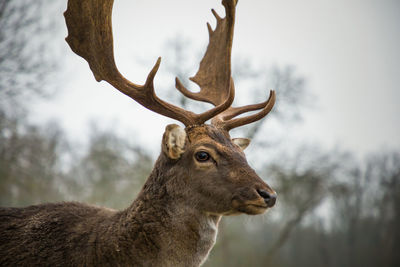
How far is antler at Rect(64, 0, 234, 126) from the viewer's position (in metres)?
3.92

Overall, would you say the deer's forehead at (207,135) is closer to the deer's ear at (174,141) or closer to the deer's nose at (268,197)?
the deer's ear at (174,141)

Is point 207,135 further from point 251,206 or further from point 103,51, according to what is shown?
point 103,51

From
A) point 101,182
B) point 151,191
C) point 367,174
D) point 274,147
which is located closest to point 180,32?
point 274,147

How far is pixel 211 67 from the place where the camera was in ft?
18.1

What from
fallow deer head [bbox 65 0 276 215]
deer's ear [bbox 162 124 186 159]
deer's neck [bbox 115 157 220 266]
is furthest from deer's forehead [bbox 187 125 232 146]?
deer's neck [bbox 115 157 220 266]

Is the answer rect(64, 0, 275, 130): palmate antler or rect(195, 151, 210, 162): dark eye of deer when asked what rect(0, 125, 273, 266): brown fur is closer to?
rect(195, 151, 210, 162): dark eye of deer

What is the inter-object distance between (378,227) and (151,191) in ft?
87.5

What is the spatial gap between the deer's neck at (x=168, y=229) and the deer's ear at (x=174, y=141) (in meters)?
0.32

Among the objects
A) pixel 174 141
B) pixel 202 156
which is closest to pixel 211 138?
pixel 202 156

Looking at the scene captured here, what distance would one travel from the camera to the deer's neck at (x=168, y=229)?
10.6 feet

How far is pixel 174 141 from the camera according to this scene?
11.8ft

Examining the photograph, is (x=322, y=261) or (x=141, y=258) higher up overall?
(x=141, y=258)

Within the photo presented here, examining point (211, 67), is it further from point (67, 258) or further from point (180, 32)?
point (180, 32)

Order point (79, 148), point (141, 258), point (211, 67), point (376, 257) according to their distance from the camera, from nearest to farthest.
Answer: point (141, 258), point (211, 67), point (79, 148), point (376, 257)
